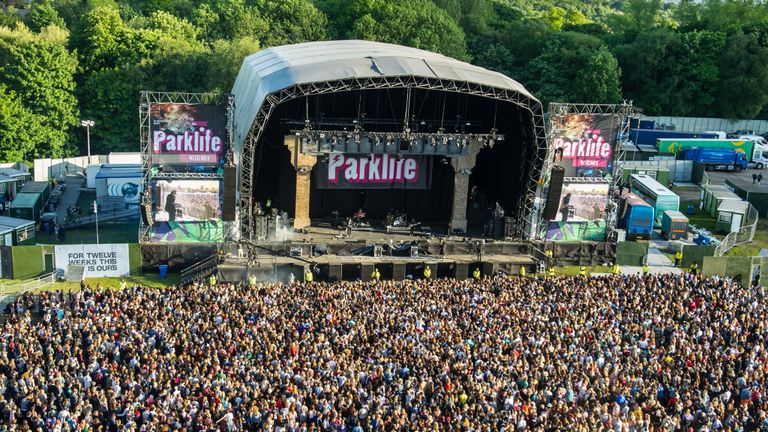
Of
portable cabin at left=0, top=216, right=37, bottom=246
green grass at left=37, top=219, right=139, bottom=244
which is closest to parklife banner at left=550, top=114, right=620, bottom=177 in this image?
green grass at left=37, top=219, right=139, bottom=244

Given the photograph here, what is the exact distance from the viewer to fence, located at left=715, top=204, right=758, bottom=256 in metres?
44.2

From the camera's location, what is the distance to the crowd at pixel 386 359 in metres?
22.0

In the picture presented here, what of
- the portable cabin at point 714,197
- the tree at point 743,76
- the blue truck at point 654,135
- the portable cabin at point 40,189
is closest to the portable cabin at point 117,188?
the portable cabin at point 40,189

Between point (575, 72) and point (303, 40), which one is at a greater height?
point (303, 40)

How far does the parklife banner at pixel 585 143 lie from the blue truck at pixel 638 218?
4.43 m

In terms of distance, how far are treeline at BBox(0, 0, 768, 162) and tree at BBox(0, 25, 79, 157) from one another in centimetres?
8

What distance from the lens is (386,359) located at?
2519 centimetres

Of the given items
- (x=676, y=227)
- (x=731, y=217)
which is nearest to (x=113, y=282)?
(x=676, y=227)

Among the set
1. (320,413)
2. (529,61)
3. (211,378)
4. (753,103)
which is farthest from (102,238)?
(753,103)

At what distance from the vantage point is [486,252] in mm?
39656

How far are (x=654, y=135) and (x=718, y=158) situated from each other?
595cm

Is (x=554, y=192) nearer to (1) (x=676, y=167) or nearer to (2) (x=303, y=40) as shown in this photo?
(1) (x=676, y=167)

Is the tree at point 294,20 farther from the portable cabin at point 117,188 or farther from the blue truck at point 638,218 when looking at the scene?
the blue truck at point 638,218

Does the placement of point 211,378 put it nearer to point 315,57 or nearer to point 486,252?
point 486,252
